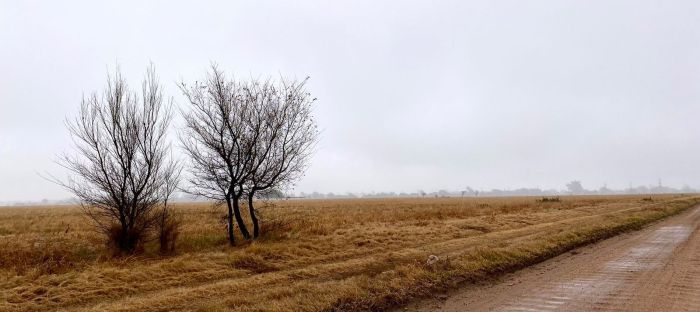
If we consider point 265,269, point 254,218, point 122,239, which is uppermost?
point 254,218

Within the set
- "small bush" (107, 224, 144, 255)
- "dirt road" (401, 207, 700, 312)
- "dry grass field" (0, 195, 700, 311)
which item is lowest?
"dirt road" (401, 207, 700, 312)

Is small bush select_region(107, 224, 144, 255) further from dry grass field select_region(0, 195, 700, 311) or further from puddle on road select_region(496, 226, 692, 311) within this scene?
puddle on road select_region(496, 226, 692, 311)

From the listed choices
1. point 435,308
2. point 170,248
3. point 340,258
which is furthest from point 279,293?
point 170,248

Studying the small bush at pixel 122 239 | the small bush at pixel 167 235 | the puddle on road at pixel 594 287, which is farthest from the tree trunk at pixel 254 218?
the puddle on road at pixel 594 287

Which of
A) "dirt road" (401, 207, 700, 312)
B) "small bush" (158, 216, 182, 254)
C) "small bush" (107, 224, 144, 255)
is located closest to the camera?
"dirt road" (401, 207, 700, 312)

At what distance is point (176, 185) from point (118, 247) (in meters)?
3.05

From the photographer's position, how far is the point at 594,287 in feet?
34.5

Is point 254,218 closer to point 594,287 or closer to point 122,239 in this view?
point 122,239

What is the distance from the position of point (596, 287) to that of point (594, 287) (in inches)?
1.7

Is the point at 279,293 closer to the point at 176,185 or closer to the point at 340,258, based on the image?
the point at 340,258

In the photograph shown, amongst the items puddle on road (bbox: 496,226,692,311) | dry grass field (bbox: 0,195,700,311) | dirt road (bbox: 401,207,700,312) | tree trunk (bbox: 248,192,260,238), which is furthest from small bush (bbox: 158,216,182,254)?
puddle on road (bbox: 496,226,692,311)

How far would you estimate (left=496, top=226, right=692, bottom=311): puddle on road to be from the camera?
9086mm

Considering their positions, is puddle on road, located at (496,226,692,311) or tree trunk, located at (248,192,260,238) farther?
tree trunk, located at (248,192,260,238)

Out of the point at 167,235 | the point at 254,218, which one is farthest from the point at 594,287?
the point at 167,235
